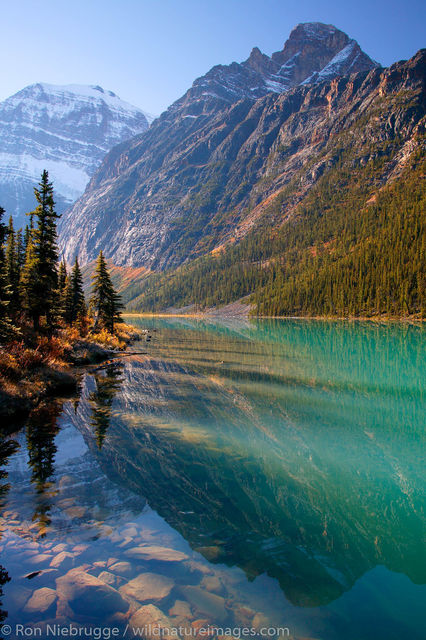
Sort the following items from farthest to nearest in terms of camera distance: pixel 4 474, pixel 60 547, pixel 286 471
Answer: pixel 286 471, pixel 4 474, pixel 60 547

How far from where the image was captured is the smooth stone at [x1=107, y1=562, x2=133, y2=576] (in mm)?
6246

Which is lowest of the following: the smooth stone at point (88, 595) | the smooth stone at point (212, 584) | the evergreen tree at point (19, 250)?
the smooth stone at point (212, 584)

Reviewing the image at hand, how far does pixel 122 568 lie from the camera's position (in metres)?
6.38

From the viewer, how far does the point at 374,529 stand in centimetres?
796

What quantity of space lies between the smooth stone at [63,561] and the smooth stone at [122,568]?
468 millimetres

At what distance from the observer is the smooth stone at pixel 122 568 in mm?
6246

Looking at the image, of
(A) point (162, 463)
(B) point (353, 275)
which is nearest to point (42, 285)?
(A) point (162, 463)

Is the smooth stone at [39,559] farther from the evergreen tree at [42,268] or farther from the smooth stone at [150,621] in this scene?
the evergreen tree at [42,268]

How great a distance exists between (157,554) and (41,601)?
2.13 metres

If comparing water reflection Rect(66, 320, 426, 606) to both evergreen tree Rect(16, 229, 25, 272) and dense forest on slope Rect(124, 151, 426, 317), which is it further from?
dense forest on slope Rect(124, 151, 426, 317)

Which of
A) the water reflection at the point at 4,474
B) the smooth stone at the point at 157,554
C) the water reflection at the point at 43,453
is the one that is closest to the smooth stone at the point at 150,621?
the smooth stone at the point at 157,554

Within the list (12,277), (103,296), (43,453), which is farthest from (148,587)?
(103,296)

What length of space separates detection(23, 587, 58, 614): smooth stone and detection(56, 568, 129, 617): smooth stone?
12cm

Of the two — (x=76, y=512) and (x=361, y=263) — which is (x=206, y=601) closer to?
(x=76, y=512)
